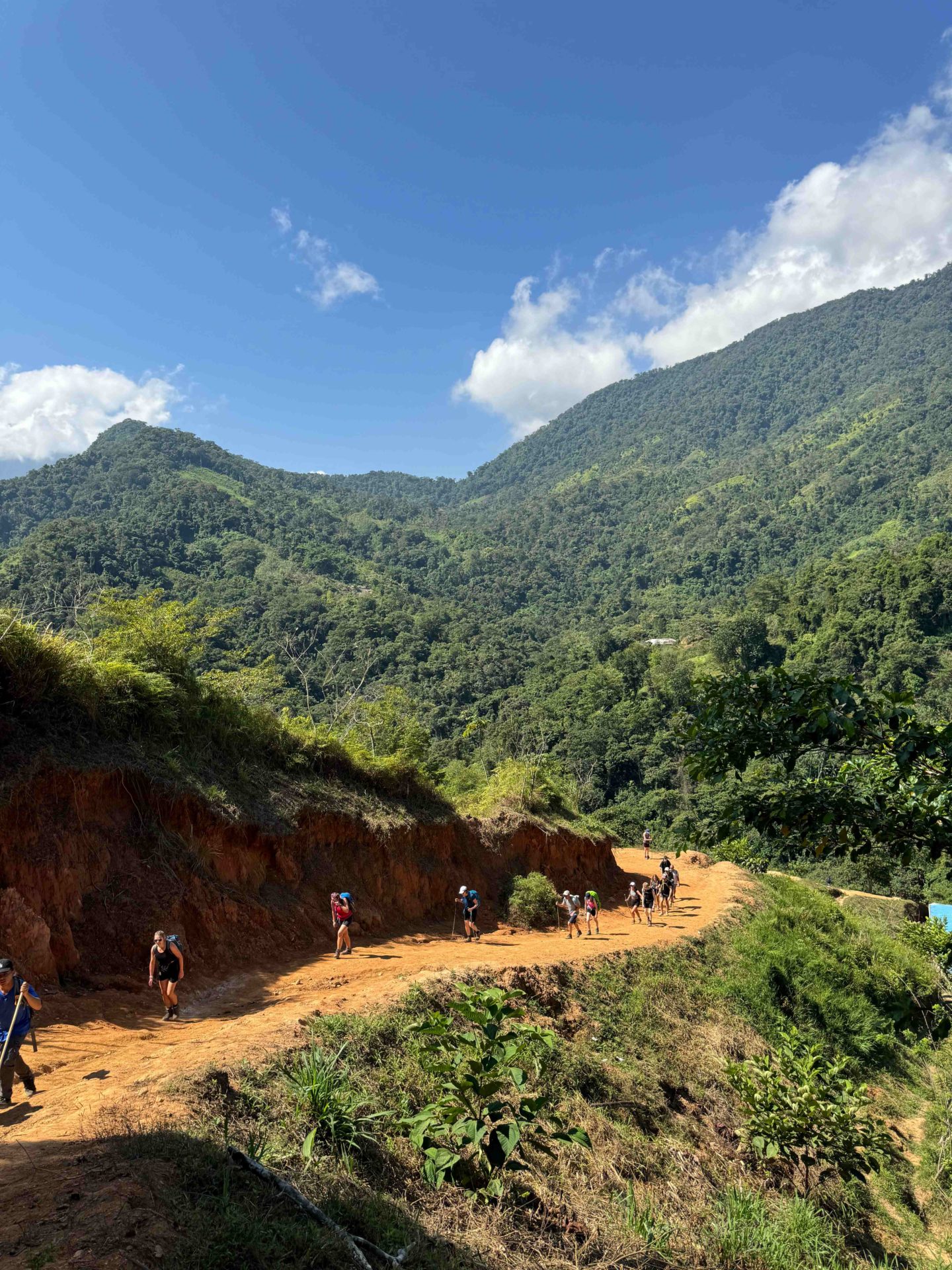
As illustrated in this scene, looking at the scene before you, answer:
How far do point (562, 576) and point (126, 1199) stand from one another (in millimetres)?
158595

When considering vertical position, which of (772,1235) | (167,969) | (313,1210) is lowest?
(772,1235)

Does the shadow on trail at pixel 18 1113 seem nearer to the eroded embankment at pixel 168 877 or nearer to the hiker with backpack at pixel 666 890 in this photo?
the eroded embankment at pixel 168 877

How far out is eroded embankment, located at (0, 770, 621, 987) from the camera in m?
8.48

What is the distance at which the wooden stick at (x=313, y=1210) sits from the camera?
4199 mm

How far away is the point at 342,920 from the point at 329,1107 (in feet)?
19.1

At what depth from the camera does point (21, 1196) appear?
4.00 metres

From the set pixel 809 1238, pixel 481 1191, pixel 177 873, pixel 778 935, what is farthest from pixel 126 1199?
pixel 778 935

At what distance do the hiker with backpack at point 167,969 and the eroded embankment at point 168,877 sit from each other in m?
0.98

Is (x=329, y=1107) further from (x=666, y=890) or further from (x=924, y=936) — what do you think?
(x=924, y=936)

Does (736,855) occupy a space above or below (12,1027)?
below

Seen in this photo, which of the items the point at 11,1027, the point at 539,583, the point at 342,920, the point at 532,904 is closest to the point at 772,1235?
the point at 342,920

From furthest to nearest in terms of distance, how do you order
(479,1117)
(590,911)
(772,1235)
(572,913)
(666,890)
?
(666,890), (590,911), (572,913), (772,1235), (479,1117)

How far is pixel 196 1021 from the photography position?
26.8 ft

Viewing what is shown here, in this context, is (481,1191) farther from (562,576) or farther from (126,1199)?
(562,576)
